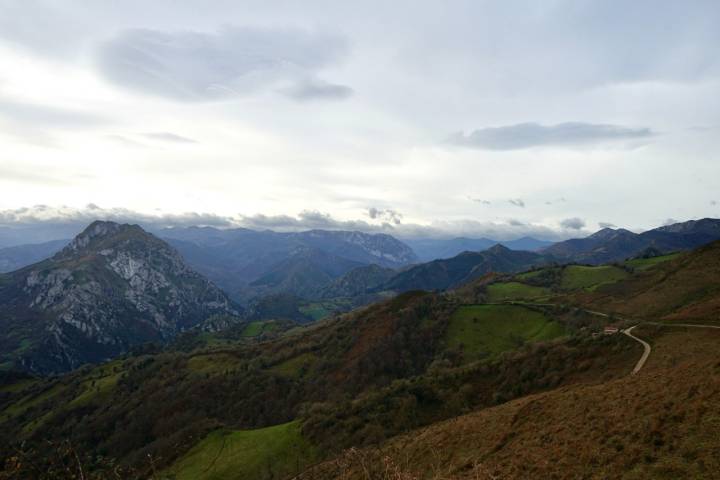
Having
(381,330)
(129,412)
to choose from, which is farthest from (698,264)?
(129,412)

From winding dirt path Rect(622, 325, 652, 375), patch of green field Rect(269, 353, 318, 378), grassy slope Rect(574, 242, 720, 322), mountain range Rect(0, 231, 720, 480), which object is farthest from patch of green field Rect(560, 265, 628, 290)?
winding dirt path Rect(622, 325, 652, 375)

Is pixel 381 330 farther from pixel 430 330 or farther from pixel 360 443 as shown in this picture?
pixel 360 443

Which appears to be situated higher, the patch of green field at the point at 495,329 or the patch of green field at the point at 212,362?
the patch of green field at the point at 495,329

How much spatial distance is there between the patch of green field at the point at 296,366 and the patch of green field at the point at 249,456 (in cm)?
5658

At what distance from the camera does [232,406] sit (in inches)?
5226

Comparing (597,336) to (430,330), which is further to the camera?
(430,330)

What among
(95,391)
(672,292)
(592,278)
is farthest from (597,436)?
(95,391)

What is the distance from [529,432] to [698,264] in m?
109

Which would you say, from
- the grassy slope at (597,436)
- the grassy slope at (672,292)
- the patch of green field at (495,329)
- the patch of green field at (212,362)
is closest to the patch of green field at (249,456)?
the grassy slope at (597,436)

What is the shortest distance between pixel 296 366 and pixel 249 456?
3093 inches

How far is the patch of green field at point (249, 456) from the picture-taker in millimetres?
68438

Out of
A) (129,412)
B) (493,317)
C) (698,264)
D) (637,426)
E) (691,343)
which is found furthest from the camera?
(129,412)

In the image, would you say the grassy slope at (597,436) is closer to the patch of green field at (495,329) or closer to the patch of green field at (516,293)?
the patch of green field at (495,329)

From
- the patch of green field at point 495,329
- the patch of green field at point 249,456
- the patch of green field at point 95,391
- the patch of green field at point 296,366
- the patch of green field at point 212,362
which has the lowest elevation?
the patch of green field at point 95,391
